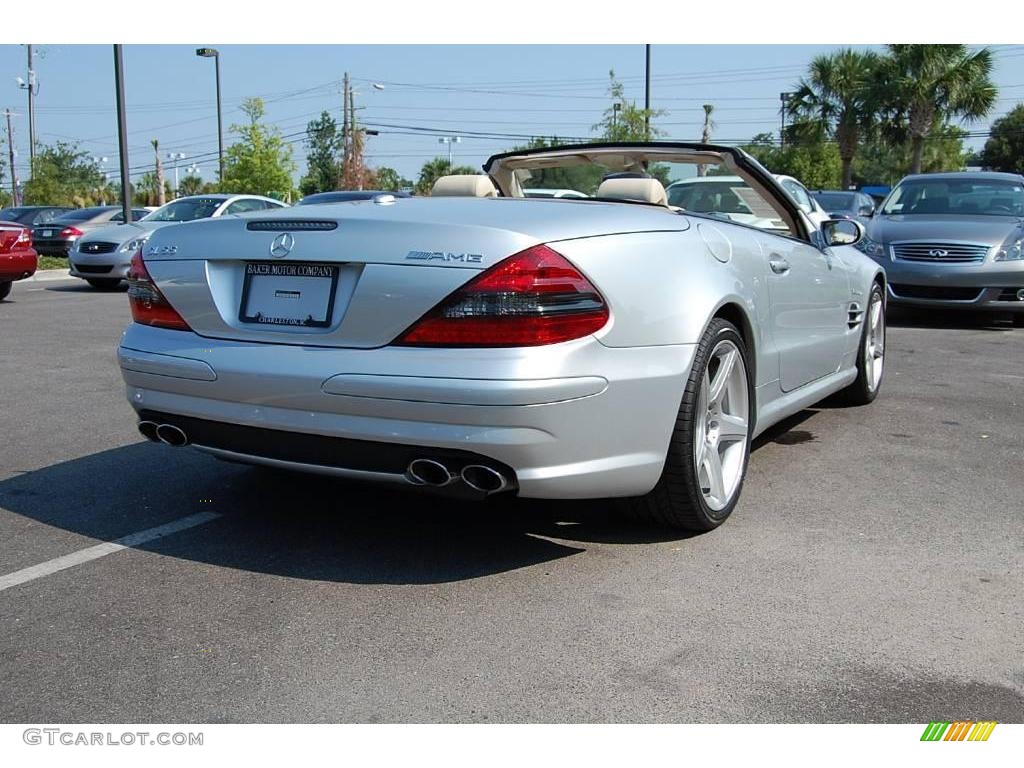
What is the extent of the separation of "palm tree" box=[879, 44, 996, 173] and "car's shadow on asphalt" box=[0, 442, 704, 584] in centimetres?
3595

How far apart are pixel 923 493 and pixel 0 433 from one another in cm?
450

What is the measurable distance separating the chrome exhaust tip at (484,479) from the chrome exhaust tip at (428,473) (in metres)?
0.05

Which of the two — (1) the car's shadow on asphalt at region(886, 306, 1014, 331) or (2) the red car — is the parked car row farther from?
(1) the car's shadow on asphalt at region(886, 306, 1014, 331)

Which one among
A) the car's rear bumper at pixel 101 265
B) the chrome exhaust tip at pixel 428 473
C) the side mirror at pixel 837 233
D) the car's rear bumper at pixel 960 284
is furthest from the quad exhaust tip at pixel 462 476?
the car's rear bumper at pixel 101 265

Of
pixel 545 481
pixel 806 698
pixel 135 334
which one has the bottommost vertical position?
pixel 806 698

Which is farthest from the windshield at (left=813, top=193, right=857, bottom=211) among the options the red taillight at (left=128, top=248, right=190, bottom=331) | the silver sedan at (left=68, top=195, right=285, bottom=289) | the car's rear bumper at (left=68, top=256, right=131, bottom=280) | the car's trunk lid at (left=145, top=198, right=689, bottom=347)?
the red taillight at (left=128, top=248, right=190, bottom=331)

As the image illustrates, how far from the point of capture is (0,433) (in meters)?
5.68

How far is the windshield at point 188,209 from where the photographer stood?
52.1ft

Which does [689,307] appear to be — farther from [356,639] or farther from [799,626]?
[356,639]

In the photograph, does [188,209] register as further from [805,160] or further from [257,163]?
[805,160]

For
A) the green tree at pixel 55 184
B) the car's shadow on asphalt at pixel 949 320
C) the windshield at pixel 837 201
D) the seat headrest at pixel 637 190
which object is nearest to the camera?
the seat headrest at pixel 637 190

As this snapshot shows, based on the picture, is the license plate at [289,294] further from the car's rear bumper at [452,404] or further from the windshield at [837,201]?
the windshield at [837,201]

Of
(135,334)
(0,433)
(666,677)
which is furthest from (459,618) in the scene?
(0,433)

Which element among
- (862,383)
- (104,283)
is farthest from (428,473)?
(104,283)
